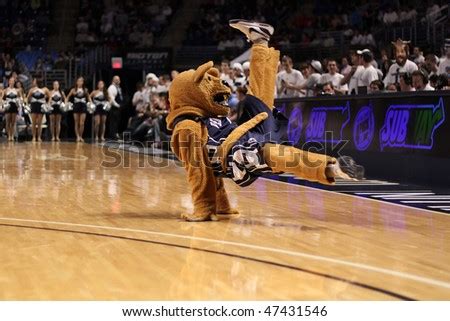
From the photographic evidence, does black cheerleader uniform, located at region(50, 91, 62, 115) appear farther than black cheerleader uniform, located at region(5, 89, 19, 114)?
Yes

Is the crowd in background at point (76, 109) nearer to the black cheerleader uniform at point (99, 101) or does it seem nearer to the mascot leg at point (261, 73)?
the black cheerleader uniform at point (99, 101)

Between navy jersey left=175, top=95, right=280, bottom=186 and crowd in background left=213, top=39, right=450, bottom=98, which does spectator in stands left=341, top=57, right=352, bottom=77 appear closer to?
crowd in background left=213, top=39, right=450, bottom=98

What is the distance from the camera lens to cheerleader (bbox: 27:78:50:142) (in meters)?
23.4

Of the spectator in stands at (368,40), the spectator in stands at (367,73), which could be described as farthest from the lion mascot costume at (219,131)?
the spectator in stands at (368,40)

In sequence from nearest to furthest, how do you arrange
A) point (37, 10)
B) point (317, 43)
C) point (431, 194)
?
point (431, 194) < point (317, 43) < point (37, 10)

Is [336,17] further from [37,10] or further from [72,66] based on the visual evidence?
[37,10]

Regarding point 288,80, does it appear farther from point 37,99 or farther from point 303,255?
point 303,255

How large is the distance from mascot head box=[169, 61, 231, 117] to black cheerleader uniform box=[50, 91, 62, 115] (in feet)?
57.4

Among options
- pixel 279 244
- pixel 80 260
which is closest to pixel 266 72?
pixel 279 244

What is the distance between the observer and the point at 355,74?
537 inches

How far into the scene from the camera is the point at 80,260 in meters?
5.04

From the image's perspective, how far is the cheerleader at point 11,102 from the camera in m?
23.0

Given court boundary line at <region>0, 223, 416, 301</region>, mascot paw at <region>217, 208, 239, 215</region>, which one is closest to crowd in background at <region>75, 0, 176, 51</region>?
mascot paw at <region>217, 208, 239, 215</region>

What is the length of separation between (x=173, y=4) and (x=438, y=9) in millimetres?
14594
